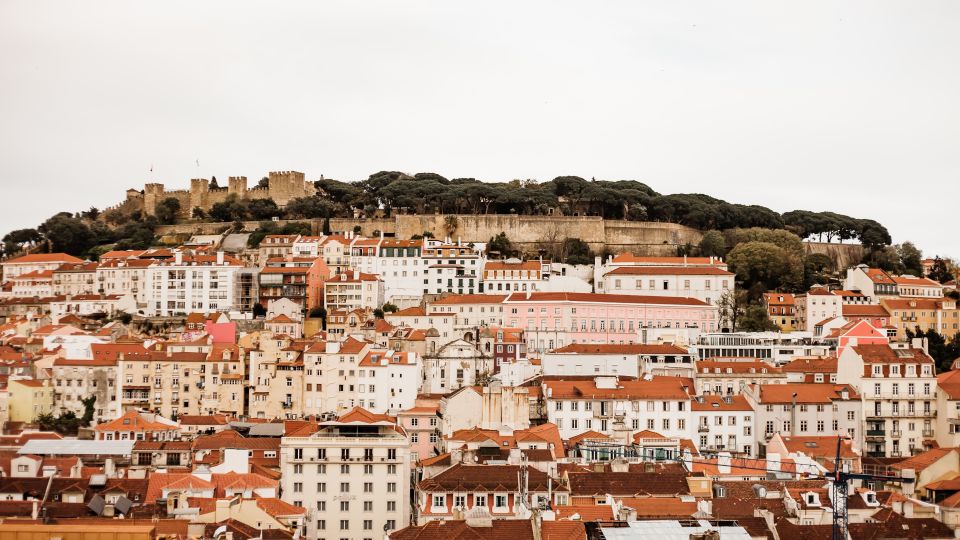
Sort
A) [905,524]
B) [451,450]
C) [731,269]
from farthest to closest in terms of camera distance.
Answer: [731,269] → [451,450] → [905,524]

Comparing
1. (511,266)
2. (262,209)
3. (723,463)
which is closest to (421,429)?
(723,463)

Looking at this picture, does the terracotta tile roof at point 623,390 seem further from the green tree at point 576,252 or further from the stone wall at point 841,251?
the stone wall at point 841,251

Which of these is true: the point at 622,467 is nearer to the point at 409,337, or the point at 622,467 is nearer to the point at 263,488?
the point at 263,488

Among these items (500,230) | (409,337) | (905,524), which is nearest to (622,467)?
(905,524)

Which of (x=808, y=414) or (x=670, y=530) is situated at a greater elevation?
(x=808, y=414)

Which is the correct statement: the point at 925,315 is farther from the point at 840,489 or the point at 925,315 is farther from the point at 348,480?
the point at 348,480

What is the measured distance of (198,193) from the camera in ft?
323

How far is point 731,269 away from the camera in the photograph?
78375 millimetres

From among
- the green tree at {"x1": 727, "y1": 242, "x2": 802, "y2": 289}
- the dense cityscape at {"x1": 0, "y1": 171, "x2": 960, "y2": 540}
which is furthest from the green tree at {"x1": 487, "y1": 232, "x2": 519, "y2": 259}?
the green tree at {"x1": 727, "y1": 242, "x2": 802, "y2": 289}

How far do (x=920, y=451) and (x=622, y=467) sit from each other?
571 inches

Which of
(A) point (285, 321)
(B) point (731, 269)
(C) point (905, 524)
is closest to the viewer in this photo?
(C) point (905, 524)

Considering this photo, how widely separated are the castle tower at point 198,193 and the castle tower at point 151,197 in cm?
245

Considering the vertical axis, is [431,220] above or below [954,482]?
above

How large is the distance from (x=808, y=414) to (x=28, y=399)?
31.9m
